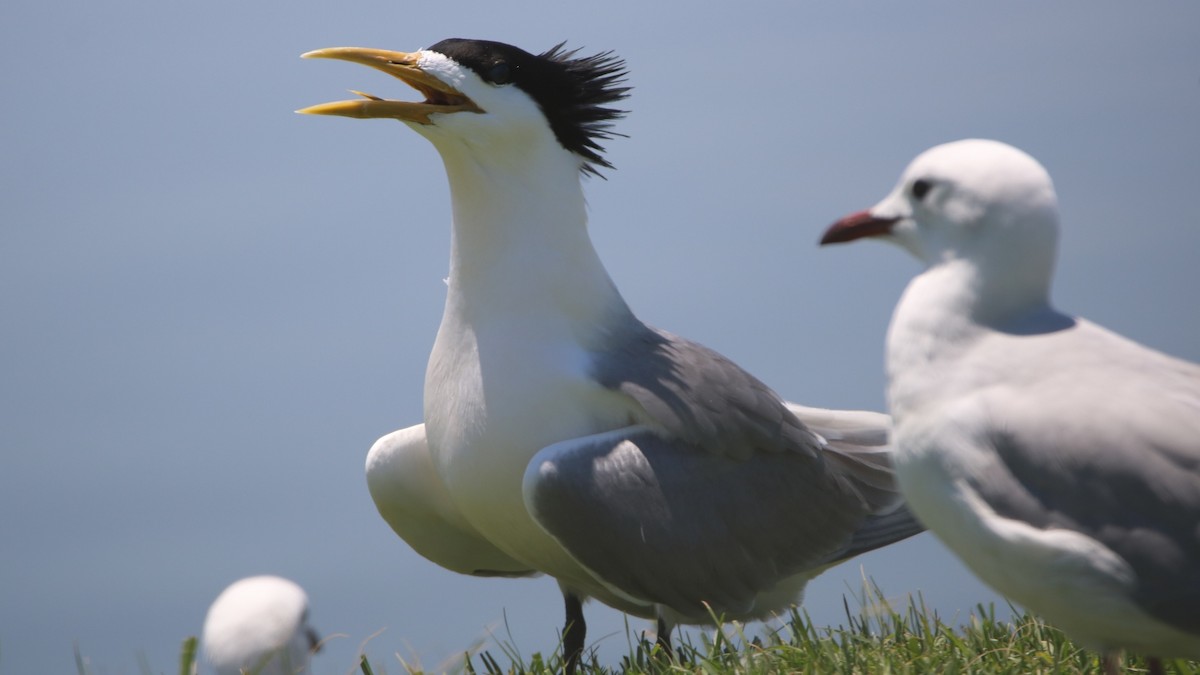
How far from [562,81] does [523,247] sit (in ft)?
2.35

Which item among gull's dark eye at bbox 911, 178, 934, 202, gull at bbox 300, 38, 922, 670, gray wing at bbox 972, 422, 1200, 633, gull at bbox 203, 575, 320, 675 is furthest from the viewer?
gull at bbox 300, 38, 922, 670

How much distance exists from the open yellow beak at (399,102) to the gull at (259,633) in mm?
1858

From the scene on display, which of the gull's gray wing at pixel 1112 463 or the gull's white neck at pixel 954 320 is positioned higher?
the gull's white neck at pixel 954 320

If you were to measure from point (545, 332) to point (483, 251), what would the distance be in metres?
0.44

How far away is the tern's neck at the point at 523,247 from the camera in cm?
521

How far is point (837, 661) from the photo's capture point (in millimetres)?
4102

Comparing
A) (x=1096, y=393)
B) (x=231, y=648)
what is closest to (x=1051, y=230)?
(x=1096, y=393)

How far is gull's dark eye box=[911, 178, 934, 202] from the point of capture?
3.38 m

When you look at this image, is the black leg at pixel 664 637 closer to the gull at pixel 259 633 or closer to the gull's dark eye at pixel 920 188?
the gull at pixel 259 633

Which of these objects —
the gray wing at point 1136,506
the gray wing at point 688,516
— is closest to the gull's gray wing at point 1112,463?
the gray wing at point 1136,506

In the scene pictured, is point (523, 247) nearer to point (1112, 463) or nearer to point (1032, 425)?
point (1032, 425)

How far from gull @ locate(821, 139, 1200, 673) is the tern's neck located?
2.01 meters

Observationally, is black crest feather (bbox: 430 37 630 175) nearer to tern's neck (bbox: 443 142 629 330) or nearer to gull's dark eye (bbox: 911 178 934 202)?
tern's neck (bbox: 443 142 629 330)

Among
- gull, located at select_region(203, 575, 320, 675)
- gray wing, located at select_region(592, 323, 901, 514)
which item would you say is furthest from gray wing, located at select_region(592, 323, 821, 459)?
gull, located at select_region(203, 575, 320, 675)
